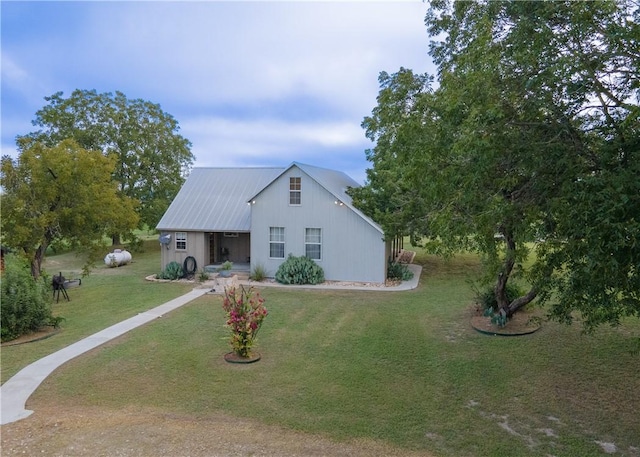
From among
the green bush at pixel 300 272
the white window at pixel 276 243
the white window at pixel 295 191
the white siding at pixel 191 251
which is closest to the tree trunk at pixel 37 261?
the white siding at pixel 191 251

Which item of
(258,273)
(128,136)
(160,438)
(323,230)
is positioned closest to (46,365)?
(160,438)

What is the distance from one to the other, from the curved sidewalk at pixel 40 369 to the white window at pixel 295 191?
7.39 meters

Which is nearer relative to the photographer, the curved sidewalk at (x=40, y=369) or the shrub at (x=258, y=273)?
the curved sidewalk at (x=40, y=369)

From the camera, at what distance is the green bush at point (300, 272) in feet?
57.7

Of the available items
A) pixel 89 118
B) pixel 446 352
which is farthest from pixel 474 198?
pixel 89 118

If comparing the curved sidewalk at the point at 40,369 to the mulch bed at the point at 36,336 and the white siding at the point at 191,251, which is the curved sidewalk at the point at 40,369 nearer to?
the mulch bed at the point at 36,336

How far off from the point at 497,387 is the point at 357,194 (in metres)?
12.2

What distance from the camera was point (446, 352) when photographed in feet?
30.2

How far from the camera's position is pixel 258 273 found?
60.1 ft

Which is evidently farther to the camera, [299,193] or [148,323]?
[299,193]

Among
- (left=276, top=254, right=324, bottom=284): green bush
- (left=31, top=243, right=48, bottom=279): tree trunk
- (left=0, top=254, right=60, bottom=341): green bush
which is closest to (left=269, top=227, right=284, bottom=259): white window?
(left=276, top=254, right=324, bottom=284): green bush

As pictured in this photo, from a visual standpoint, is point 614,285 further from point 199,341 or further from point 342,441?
point 199,341

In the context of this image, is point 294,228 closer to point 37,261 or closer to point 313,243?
point 313,243

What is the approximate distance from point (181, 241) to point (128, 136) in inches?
515
